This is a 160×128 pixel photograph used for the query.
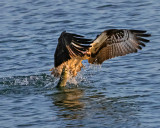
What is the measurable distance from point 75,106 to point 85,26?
6156mm

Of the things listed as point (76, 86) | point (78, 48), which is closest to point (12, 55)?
point (76, 86)

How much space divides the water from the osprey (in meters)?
0.51

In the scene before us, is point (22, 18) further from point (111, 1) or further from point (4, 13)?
point (111, 1)

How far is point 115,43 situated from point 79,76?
5.34ft

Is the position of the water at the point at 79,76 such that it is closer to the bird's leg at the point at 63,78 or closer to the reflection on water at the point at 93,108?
the reflection on water at the point at 93,108

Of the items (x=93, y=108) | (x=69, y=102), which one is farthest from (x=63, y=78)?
(x=93, y=108)

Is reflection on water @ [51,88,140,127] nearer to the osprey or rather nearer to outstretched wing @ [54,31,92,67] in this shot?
the osprey

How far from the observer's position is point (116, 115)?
31.0ft

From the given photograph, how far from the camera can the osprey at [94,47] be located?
9484mm

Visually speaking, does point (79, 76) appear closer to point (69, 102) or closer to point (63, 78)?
point (63, 78)

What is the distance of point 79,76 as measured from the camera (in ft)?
39.1

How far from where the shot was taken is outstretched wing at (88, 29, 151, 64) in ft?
33.7

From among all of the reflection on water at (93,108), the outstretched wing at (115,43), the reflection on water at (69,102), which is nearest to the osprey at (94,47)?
the outstretched wing at (115,43)

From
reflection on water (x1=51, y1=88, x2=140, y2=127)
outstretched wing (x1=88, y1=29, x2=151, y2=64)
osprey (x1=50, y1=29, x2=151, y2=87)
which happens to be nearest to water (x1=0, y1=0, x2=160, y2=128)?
reflection on water (x1=51, y1=88, x2=140, y2=127)
